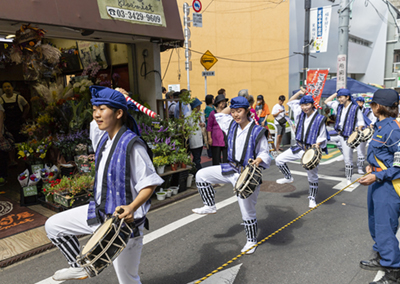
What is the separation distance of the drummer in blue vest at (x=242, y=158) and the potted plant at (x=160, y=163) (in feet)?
7.04

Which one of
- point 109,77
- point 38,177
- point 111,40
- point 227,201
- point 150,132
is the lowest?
point 227,201

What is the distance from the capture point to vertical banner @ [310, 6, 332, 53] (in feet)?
42.1

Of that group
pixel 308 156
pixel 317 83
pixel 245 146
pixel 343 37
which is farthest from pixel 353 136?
pixel 343 37

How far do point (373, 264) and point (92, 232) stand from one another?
3.27 m

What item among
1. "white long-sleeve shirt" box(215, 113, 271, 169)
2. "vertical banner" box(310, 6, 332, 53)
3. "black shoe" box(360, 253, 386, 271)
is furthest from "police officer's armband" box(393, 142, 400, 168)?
"vertical banner" box(310, 6, 332, 53)

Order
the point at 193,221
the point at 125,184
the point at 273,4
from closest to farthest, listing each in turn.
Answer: the point at 125,184 < the point at 193,221 < the point at 273,4

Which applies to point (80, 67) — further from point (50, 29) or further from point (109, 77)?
point (50, 29)

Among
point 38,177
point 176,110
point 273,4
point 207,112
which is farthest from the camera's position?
point 273,4

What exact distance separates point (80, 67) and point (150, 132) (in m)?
3.07

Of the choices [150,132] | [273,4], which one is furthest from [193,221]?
[273,4]

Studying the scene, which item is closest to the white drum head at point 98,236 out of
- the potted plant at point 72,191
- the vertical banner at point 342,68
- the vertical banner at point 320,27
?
the potted plant at point 72,191

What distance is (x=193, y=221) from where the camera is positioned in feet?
17.2

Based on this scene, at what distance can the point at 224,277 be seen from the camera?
11.7ft

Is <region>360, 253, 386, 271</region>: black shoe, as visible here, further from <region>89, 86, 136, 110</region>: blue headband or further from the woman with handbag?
the woman with handbag
